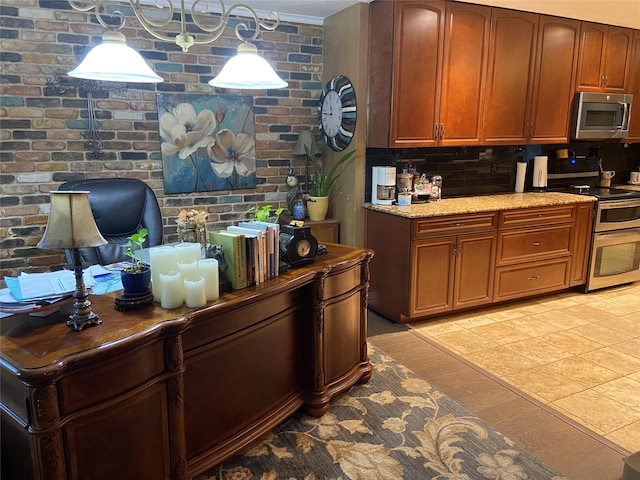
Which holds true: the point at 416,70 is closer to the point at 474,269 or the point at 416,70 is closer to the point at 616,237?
the point at 474,269

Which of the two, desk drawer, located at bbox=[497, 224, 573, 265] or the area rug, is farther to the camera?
desk drawer, located at bbox=[497, 224, 573, 265]

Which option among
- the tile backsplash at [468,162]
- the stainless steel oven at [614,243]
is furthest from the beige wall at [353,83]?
the stainless steel oven at [614,243]

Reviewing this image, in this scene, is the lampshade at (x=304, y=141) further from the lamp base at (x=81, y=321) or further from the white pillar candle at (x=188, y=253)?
the lamp base at (x=81, y=321)

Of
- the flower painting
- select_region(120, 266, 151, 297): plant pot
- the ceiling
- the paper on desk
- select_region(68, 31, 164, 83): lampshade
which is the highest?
the ceiling

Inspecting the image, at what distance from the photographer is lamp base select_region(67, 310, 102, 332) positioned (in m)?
1.66

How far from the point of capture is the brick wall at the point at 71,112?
328cm

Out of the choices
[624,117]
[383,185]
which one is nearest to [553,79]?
[624,117]

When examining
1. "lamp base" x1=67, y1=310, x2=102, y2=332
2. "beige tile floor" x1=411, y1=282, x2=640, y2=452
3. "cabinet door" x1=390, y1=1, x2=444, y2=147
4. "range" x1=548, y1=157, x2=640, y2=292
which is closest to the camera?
"lamp base" x1=67, y1=310, x2=102, y2=332

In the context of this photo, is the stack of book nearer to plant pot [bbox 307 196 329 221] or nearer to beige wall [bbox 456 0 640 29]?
plant pot [bbox 307 196 329 221]

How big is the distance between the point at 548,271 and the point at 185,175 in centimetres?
326

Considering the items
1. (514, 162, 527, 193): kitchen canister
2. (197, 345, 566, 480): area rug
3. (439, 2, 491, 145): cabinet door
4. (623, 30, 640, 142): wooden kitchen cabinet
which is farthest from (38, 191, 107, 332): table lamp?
(623, 30, 640, 142): wooden kitchen cabinet

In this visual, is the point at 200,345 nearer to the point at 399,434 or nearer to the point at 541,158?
the point at 399,434

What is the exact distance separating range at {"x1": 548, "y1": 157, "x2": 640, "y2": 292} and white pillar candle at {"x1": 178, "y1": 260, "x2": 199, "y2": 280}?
4.00 m

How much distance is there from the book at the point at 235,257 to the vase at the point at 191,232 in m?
0.34
